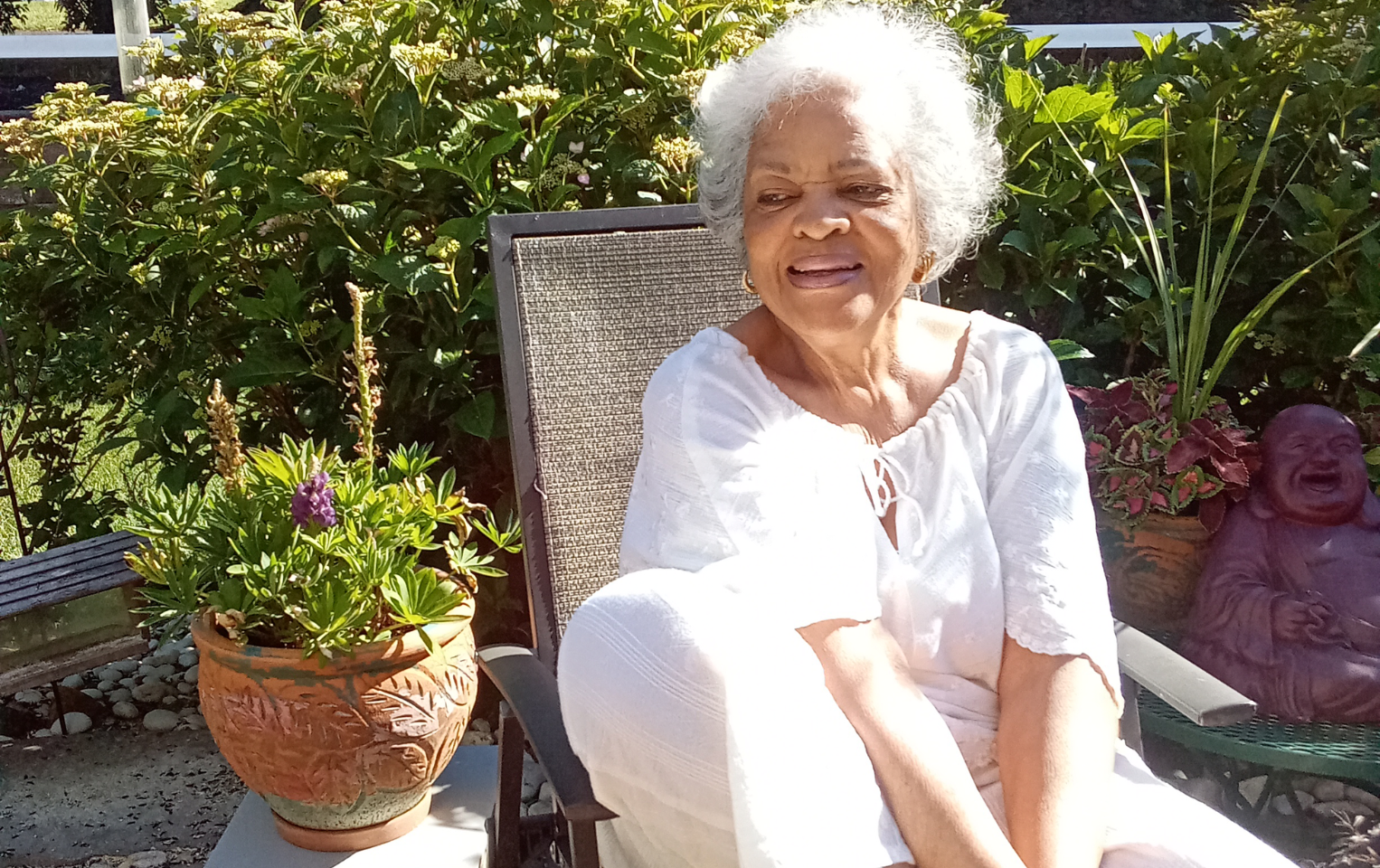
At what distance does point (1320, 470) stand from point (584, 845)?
1.88m

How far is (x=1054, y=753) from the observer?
1694 mm

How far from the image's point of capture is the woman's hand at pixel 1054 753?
161cm

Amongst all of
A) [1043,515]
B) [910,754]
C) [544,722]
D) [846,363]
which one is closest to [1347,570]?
[1043,515]

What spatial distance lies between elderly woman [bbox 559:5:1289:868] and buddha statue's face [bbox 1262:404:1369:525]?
0.98 meters

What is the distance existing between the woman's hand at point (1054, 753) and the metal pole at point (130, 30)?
12.2 feet

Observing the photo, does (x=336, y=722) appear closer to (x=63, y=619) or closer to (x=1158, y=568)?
→ (x=63, y=619)

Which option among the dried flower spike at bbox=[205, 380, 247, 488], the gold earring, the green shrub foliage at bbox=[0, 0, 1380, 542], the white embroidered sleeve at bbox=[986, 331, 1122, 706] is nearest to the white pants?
the white embroidered sleeve at bbox=[986, 331, 1122, 706]

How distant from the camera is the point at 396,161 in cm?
259

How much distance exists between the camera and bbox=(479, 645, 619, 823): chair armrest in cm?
153

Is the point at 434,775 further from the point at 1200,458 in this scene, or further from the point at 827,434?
the point at 1200,458

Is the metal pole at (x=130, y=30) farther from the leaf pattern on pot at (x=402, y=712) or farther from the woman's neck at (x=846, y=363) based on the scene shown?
the woman's neck at (x=846, y=363)

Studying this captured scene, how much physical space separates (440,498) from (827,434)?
76 centimetres

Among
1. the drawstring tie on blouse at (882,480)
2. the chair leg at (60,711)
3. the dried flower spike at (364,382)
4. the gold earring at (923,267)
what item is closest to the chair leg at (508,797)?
the dried flower spike at (364,382)

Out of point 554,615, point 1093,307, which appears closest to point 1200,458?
point 1093,307
